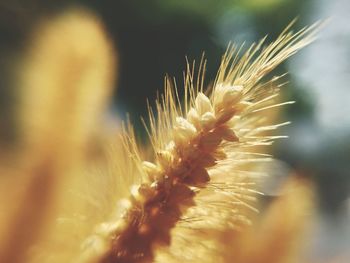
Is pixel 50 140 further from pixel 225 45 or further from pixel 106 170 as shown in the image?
pixel 225 45

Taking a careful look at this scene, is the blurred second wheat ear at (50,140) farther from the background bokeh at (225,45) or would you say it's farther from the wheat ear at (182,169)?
the background bokeh at (225,45)

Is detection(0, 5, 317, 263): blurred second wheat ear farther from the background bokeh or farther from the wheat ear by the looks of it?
the background bokeh

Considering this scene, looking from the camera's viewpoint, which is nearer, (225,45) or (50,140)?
(50,140)

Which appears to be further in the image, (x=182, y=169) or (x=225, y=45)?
(x=225, y=45)

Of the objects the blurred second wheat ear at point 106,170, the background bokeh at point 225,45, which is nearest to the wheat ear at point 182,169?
the blurred second wheat ear at point 106,170

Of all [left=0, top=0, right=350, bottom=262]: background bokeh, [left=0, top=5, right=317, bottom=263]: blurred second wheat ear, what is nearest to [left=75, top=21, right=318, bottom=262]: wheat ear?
[left=0, top=5, right=317, bottom=263]: blurred second wheat ear

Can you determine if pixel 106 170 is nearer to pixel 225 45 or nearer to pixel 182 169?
pixel 182 169

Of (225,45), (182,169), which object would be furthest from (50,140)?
(225,45)
